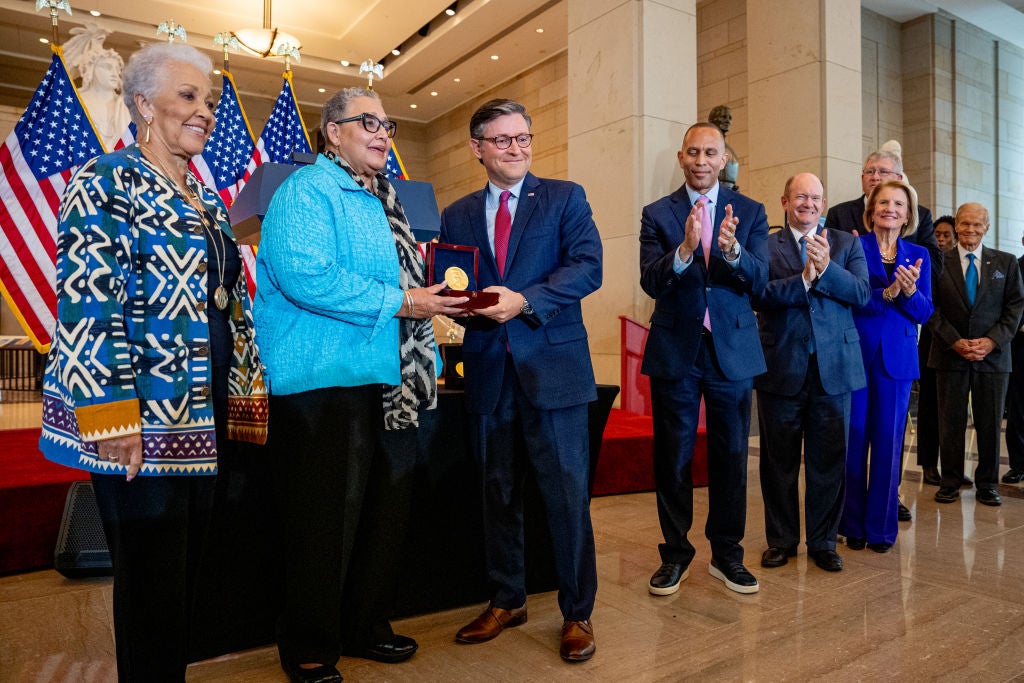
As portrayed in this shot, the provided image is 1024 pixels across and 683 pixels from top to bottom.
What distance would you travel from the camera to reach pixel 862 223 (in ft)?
13.8

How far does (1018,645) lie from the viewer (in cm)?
234

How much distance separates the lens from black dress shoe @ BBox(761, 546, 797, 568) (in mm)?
3191

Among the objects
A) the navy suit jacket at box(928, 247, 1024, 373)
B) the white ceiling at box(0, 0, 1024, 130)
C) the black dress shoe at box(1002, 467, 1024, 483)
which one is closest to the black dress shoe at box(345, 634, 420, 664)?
the navy suit jacket at box(928, 247, 1024, 373)

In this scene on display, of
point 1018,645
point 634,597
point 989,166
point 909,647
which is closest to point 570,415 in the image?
point 634,597

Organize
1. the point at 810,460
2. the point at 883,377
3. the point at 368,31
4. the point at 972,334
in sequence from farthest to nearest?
the point at 368,31, the point at 972,334, the point at 883,377, the point at 810,460

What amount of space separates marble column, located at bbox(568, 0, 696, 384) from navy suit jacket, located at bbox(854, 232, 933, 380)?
8.97 feet

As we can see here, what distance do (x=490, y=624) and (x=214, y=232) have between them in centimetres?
154

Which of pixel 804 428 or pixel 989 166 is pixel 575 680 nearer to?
pixel 804 428

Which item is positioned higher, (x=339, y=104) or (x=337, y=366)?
(x=339, y=104)

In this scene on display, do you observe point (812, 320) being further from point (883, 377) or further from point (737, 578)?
point (737, 578)

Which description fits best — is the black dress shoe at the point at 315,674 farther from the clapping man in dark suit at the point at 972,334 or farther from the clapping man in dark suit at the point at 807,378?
the clapping man in dark suit at the point at 972,334

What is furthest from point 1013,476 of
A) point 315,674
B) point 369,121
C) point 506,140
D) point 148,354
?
point 148,354

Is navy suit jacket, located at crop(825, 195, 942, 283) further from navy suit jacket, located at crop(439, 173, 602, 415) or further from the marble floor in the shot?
navy suit jacket, located at crop(439, 173, 602, 415)

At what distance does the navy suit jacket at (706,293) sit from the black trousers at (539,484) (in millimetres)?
641
